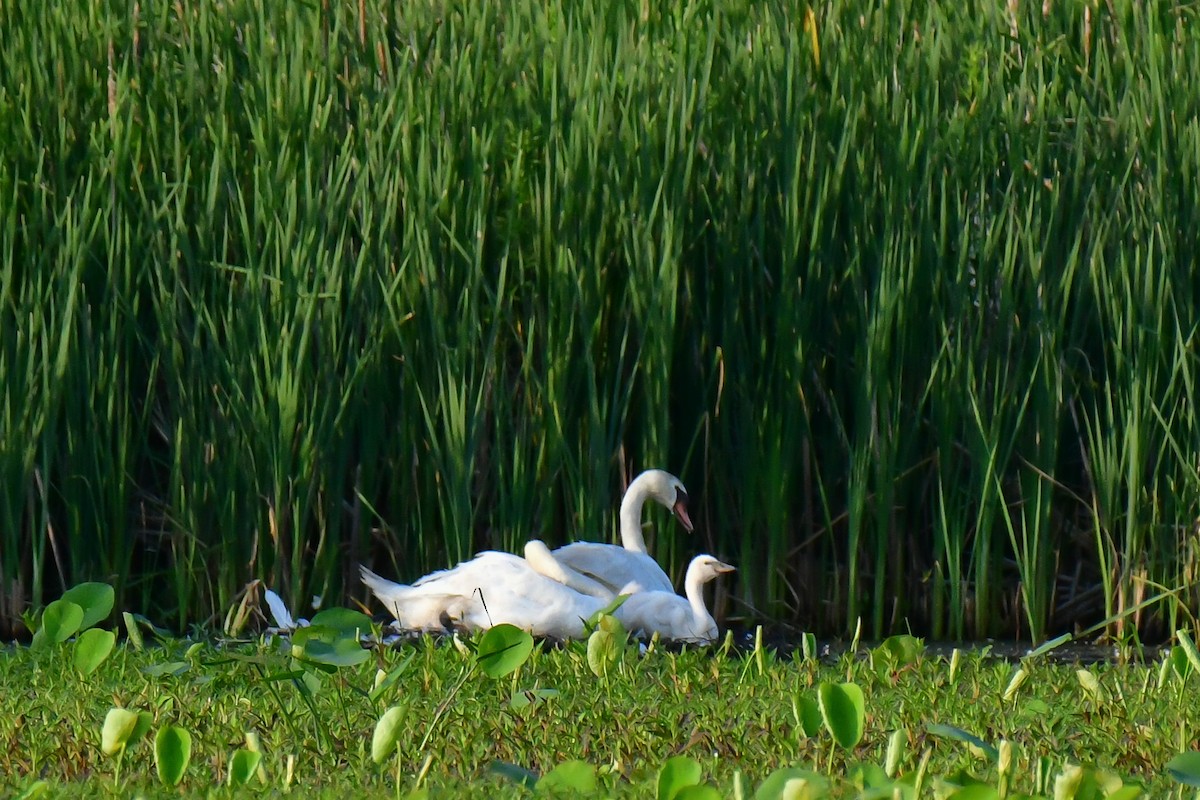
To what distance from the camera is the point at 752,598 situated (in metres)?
5.04

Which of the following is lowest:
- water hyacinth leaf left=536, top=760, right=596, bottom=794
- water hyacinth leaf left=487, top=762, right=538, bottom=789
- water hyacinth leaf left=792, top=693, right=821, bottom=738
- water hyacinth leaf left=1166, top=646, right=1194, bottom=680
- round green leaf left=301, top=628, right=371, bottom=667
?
water hyacinth leaf left=1166, top=646, right=1194, bottom=680

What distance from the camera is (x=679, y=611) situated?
15.2ft

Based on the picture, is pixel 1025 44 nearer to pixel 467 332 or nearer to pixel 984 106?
pixel 984 106

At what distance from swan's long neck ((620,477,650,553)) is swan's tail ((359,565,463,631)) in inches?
20.5

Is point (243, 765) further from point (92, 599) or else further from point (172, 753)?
point (92, 599)

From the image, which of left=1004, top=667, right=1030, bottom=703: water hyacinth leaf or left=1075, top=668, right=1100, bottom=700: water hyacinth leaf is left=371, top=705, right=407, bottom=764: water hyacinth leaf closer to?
left=1004, top=667, right=1030, bottom=703: water hyacinth leaf

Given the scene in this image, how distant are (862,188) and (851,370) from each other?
54 cm

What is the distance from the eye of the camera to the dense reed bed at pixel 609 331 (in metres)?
4.81

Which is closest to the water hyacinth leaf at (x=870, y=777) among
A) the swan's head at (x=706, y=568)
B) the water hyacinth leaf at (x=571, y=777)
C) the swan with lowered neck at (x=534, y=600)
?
the water hyacinth leaf at (x=571, y=777)

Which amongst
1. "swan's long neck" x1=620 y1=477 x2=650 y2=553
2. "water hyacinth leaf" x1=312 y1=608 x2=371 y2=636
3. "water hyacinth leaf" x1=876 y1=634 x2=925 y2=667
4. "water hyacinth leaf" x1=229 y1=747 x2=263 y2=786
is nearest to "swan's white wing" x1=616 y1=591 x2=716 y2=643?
"swan's long neck" x1=620 y1=477 x2=650 y2=553

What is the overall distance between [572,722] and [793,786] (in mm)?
1197

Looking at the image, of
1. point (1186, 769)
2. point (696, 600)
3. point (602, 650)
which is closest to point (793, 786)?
point (1186, 769)

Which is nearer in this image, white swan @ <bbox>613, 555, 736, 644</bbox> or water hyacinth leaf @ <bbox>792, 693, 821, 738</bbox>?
water hyacinth leaf @ <bbox>792, 693, 821, 738</bbox>

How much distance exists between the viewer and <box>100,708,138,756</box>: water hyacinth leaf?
2.71m
